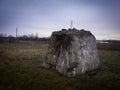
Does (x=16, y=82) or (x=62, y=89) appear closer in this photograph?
(x=62, y=89)

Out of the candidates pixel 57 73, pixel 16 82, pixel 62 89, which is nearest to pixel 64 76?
pixel 57 73

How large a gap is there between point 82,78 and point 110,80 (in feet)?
4.48

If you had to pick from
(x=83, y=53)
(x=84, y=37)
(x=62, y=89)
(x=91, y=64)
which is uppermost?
(x=84, y=37)

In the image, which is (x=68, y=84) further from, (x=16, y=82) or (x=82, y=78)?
(x=16, y=82)

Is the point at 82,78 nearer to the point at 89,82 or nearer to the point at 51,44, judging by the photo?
the point at 89,82

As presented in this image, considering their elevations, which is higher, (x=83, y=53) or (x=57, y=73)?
(x=83, y=53)

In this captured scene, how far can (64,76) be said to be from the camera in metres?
7.75

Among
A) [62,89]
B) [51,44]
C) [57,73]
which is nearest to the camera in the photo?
[62,89]

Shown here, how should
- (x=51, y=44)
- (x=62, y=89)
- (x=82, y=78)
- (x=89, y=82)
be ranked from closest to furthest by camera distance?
(x=62, y=89) → (x=89, y=82) → (x=82, y=78) → (x=51, y=44)

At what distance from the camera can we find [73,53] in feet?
26.2

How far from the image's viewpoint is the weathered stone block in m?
7.93

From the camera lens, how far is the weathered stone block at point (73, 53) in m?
7.93

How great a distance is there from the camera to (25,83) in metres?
6.38

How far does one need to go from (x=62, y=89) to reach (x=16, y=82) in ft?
7.04
